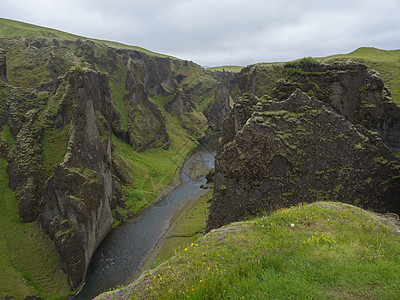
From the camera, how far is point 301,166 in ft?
62.9

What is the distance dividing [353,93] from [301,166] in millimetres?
18420

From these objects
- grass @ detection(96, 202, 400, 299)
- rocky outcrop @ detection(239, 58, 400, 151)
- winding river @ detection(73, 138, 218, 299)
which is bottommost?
winding river @ detection(73, 138, 218, 299)

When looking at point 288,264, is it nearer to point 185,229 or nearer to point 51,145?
point 185,229

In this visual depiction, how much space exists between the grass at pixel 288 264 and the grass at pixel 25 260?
86.2ft

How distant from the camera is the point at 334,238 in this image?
29.0 feet

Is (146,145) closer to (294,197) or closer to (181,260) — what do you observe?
(294,197)

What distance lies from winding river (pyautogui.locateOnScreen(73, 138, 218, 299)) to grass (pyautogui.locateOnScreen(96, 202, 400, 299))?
90.7 feet

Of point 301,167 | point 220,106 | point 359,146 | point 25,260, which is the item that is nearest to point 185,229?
point 25,260

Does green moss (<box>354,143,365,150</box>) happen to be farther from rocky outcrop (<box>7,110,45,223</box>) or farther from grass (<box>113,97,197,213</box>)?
grass (<box>113,97,197,213</box>)

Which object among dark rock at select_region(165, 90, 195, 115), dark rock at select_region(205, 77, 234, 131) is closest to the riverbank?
dark rock at select_region(165, 90, 195, 115)

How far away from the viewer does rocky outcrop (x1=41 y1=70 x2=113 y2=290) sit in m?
30.3

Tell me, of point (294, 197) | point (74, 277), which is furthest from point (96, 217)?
point (294, 197)

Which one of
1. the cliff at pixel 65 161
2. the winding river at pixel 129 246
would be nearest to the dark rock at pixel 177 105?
the cliff at pixel 65 161

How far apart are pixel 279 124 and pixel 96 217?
32.1 m
